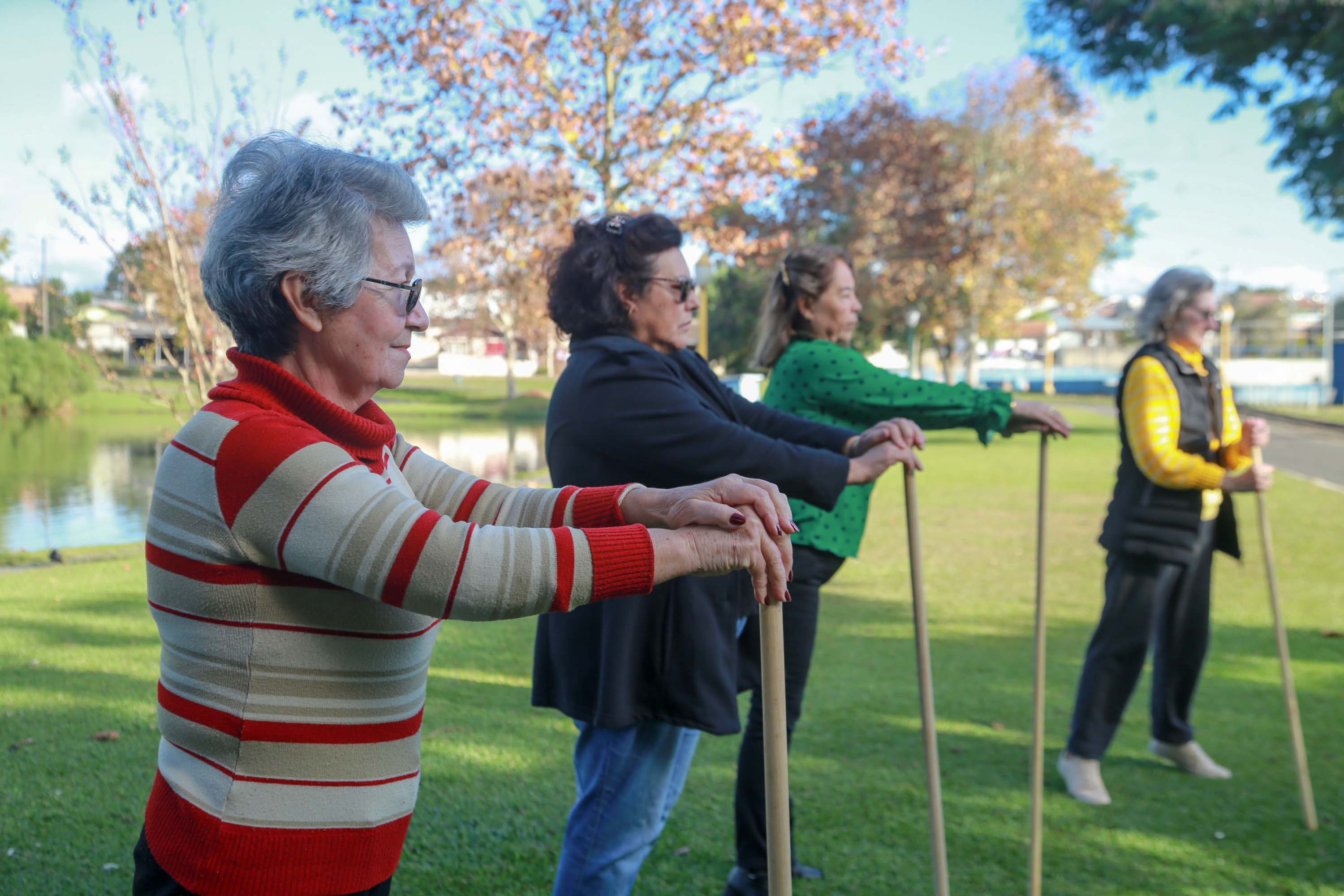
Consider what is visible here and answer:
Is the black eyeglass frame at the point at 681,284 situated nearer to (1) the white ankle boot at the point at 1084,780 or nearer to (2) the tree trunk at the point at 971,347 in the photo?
(1) the white ankle boot at the point at 1084,780

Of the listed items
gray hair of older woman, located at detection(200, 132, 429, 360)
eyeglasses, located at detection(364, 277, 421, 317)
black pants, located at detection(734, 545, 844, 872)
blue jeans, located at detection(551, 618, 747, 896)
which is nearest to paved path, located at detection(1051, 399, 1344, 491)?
black pants, located at detection(734, 545, 844, 872)

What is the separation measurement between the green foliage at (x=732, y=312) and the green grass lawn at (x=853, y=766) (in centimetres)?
2704

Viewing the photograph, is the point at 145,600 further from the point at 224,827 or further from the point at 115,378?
the point at 224,827

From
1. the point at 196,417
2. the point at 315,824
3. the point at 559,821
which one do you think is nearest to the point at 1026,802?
the point at 559,821

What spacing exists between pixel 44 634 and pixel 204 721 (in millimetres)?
5944

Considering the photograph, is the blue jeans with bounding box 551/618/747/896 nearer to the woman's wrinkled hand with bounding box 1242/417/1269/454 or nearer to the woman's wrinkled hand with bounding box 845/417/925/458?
the woman's wrinkled hand with bounding box 845/417/925/458

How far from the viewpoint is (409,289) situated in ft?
5.88

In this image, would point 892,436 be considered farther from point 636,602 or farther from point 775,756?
point 775,756

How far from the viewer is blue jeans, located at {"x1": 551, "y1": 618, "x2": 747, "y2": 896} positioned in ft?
9.06

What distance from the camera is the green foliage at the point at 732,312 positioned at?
1421 inches

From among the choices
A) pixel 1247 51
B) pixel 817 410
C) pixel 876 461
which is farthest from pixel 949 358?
pixel 876 461

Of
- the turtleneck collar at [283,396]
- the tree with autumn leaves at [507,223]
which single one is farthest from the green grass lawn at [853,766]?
the tree with autumn leaves at [507,223]

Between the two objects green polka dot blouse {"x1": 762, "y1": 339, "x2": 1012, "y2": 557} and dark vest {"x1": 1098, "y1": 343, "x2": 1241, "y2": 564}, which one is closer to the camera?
green polka dot blouse {"x1": 762, "y1": 339, "x2": 1012, "y2": 557}

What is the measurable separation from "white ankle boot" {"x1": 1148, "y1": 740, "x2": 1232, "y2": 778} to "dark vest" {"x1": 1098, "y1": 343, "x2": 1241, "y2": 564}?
3.05 feet
